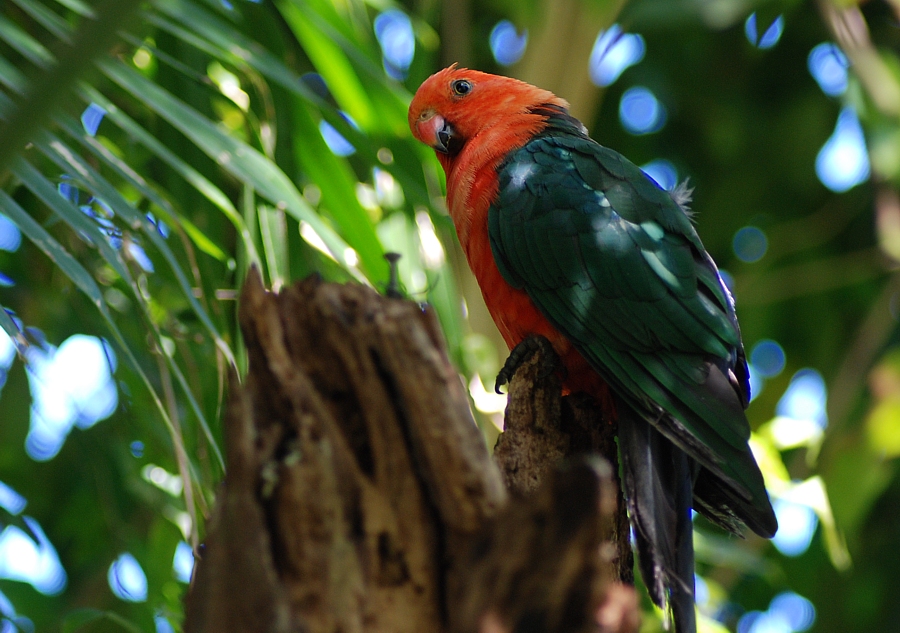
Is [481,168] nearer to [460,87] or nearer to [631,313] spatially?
[460,87]

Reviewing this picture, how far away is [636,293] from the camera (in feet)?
8.54

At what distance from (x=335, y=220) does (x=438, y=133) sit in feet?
2.91

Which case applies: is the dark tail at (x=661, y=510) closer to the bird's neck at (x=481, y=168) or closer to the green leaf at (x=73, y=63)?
the bird's neck at (x=481, y=168)

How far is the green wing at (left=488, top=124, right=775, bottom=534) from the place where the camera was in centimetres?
232

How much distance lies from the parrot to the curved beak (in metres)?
0.25

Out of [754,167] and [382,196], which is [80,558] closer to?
[382,196]

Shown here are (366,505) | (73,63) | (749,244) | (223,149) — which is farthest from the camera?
(749,244)

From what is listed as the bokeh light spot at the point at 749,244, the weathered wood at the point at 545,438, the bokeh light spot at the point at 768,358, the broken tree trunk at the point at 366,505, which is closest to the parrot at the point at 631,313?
the weathered wood at the point at 545,438

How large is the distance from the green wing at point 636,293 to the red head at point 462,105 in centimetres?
→ 45

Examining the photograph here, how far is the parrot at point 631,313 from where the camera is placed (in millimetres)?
2262

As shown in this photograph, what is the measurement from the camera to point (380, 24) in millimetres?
5133

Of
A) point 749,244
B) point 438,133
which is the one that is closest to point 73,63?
point 438,133

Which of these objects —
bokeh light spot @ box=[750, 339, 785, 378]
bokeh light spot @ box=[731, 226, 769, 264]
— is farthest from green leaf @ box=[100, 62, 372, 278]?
bokeh light spot @ box=[750, 339, 785, 378]

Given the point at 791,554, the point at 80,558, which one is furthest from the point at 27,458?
the point at 791,554
